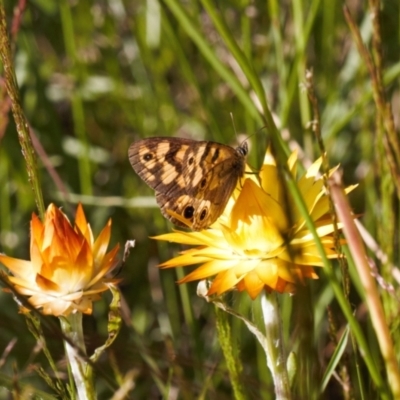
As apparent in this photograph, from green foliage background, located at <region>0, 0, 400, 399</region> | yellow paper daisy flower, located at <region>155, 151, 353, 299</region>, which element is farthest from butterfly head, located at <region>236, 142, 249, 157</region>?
green foliage background, located at <region>0, 0, 400, 399</region>

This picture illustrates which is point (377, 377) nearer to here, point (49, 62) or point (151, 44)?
point (151, 44)

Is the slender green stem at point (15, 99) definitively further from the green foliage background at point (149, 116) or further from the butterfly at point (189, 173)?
the green foliage background at point (149, 116)

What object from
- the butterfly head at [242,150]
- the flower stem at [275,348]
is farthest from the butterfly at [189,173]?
the flower stem at [275,348]

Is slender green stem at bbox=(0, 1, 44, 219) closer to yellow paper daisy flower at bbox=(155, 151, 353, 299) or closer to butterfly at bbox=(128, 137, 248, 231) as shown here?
yellow paper daisy flower at bbox=(155, 151, 353, 299)

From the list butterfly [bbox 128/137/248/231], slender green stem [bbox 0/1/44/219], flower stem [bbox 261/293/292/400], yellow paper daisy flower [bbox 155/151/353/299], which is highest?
slender green stem [bbox 0/1/44/219]

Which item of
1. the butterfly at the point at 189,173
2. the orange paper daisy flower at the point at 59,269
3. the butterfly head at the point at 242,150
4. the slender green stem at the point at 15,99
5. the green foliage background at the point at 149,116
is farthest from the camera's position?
the green foliage background at the point at 149,116

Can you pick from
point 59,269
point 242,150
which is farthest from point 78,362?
point 242,150

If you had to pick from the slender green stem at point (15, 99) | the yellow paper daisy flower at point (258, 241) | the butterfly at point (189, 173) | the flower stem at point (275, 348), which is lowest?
the flower stem at point (275, 348)
